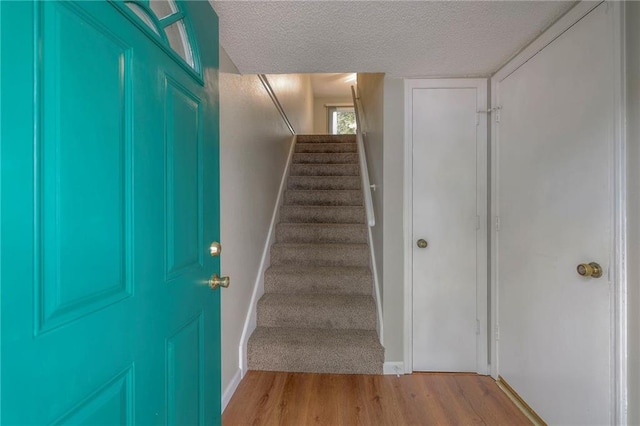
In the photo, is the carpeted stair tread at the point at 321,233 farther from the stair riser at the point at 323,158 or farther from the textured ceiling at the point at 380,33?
the textured ceiling at the point at 380,33

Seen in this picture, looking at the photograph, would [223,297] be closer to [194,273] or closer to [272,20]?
[194,273]

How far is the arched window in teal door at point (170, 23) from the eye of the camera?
82 cm

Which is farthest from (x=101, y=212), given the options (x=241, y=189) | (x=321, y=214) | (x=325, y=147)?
(x=325, y=147)

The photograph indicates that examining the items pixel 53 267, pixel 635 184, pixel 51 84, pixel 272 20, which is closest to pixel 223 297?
pixel 53 267

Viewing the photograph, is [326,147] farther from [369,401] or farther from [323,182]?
[369,401]

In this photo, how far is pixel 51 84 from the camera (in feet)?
1.78

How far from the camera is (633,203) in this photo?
1065 millimetres

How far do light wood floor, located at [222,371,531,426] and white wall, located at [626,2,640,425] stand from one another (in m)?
0.75

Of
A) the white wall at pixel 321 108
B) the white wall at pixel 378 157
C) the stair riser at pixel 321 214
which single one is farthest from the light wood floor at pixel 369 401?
the white wall at pixel 321 108

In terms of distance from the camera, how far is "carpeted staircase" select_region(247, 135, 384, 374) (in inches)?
78.4

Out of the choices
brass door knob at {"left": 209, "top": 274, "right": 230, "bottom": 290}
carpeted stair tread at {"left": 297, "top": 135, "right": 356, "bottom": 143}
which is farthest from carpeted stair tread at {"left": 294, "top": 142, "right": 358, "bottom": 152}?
brass door knob at {"left": 209, "top": 274, "right": 230, "bottom": 290}

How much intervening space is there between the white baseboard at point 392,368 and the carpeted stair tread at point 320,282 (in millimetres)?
587

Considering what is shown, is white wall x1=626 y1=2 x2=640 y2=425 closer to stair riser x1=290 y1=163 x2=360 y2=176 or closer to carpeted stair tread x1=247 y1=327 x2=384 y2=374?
carpeted stair tread x1=247 y1=327 x2=384 y2=374

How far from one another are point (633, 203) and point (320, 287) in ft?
6.36
